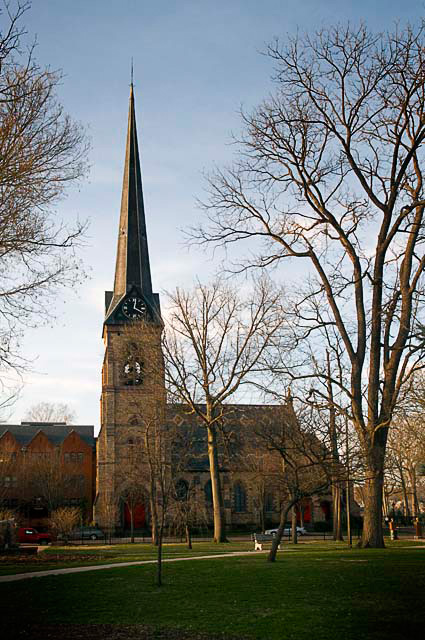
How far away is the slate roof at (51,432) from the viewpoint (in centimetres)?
6550

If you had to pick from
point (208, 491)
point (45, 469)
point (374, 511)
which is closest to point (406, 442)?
point (374, 511)

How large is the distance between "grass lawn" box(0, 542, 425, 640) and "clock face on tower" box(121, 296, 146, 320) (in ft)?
121

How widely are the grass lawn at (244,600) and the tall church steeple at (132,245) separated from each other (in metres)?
38.0

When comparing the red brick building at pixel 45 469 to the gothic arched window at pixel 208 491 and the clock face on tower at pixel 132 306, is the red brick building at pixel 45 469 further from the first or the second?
the clock face on tower at pixel 132 306

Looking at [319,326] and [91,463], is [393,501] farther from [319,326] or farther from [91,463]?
[319,326]

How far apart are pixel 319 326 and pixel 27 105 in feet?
38.0

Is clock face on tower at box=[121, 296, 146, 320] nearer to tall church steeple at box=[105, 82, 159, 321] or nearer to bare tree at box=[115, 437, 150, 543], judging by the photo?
tall church steeple at box=[105, 82, 159, 321]

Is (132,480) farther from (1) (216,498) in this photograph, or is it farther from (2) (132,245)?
(2) (132,245)

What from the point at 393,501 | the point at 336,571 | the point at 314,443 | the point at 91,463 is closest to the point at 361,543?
the point at 314,443

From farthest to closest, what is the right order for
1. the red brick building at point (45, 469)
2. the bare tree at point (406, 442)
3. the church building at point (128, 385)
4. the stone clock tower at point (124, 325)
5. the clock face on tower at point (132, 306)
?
the red brick building at point (45, 469) → the clock face on tower at point (132, 306) → the stone clock tower at point (124, 325) → the church building at point (128, 385) → the bare tree at point (406, 442)

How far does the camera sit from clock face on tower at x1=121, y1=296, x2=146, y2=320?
53469 millimetres

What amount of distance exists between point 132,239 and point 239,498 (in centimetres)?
2391

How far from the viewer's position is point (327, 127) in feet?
70.4

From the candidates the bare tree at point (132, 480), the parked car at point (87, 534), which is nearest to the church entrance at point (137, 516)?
the bare tree at point (132, 480)
